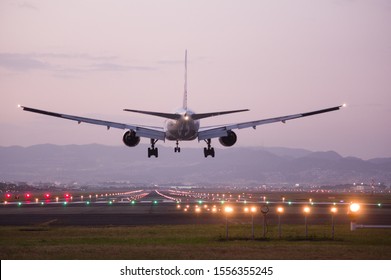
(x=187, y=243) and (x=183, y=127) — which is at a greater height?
(x=183, y=127)

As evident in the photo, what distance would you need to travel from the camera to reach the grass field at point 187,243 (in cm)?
3544

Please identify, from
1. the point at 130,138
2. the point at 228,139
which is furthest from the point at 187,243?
the point at 228,139

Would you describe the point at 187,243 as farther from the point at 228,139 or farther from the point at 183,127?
the point at 228,139

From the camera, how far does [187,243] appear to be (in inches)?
1623

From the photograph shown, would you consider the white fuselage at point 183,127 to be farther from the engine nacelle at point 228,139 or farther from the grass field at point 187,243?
the grass field at point 187,243

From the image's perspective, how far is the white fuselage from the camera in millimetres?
75312

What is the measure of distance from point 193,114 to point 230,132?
6306mm

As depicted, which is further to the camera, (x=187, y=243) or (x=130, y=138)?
(x=130, y=138)

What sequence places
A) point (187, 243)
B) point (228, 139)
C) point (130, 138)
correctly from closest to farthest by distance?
1. point (187, 243)
2. point (130, 138)
3. point (228, 139)

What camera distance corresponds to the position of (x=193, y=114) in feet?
246

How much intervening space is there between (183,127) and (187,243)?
35.1 m

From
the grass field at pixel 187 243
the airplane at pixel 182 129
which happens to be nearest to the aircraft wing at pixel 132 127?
the airplane at pixel 182 129

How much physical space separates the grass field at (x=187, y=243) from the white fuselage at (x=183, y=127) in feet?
74.2
